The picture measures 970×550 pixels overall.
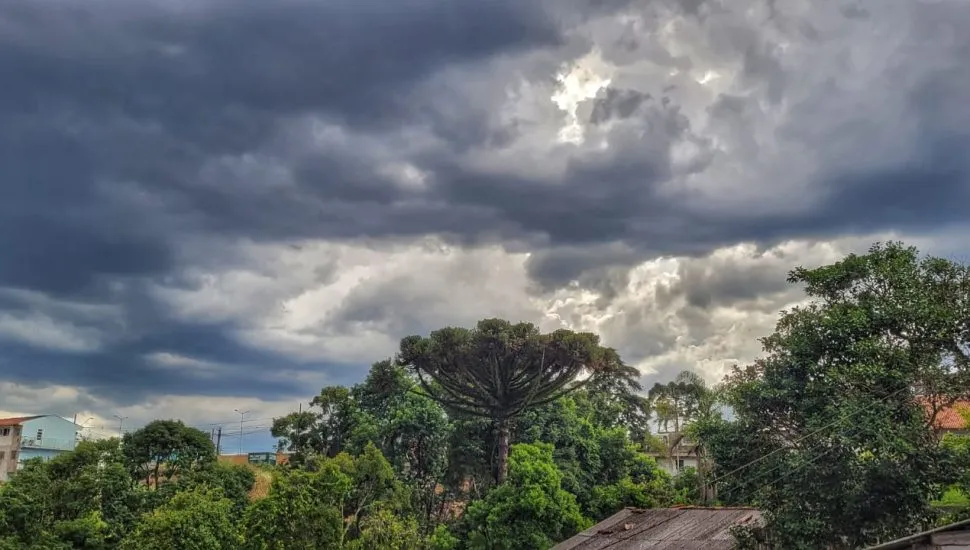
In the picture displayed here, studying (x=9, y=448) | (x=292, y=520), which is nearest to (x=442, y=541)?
(x=292, y=520)

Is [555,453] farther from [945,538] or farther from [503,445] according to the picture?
[945,538]

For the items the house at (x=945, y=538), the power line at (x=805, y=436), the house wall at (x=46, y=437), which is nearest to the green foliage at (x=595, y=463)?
the power line at (x=805, y=436)

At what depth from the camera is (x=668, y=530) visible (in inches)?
892

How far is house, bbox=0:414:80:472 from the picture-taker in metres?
52.9

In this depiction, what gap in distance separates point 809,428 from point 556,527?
15.2 m

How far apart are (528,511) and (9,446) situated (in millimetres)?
43075

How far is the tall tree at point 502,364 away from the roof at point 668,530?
7598 millimetres

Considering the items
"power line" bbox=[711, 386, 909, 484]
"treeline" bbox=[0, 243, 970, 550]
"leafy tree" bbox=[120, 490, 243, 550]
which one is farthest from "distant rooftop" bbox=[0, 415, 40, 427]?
"power line" bbox=[711, 386, 909, 484]

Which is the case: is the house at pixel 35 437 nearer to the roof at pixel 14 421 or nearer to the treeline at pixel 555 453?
the roof at pixel 14 421

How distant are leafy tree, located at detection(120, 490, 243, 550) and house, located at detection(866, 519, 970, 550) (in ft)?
66.8

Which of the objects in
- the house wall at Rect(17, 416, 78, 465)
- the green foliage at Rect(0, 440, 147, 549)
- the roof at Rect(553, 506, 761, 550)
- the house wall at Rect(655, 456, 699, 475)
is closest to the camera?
the roof at Rect(553, 506, 761, 550)

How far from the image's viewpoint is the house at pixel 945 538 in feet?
34.4

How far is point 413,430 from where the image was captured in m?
Answer: 39.2

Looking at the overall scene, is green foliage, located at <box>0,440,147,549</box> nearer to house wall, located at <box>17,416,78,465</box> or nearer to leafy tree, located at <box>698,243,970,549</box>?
leafy tree, located at <box>698,243,970,549</box>
